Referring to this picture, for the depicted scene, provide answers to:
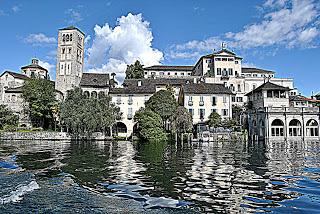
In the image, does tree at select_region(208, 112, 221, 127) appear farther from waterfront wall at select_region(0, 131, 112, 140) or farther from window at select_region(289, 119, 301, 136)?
waterfront wall at select_region(0, 131, 112, 140)

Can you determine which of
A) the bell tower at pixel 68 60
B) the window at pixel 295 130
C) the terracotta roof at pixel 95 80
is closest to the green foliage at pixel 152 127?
the terracotta roof at pixel 95 80

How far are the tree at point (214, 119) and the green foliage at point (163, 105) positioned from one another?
27.5 ft

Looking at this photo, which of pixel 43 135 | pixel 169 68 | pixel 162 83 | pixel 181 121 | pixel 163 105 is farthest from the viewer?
pixel 169 68

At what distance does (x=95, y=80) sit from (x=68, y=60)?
41.8 feet

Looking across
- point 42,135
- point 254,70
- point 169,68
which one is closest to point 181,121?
point 42,135

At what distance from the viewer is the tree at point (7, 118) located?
7206 centimetres

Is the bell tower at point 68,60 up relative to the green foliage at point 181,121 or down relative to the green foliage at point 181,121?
up

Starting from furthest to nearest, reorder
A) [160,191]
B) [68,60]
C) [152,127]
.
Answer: [68,60] → [152,127] → [160,191]

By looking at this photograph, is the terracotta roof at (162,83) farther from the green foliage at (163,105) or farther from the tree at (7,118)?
the tree at (7,118)

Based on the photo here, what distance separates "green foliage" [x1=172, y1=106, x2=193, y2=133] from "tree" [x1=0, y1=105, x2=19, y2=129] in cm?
4178

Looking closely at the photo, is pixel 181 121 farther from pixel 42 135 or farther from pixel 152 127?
pixel 42 135

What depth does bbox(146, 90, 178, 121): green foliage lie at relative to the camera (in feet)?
201

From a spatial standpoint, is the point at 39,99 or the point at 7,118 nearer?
the point at 39,99

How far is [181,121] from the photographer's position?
55906 millimetres
